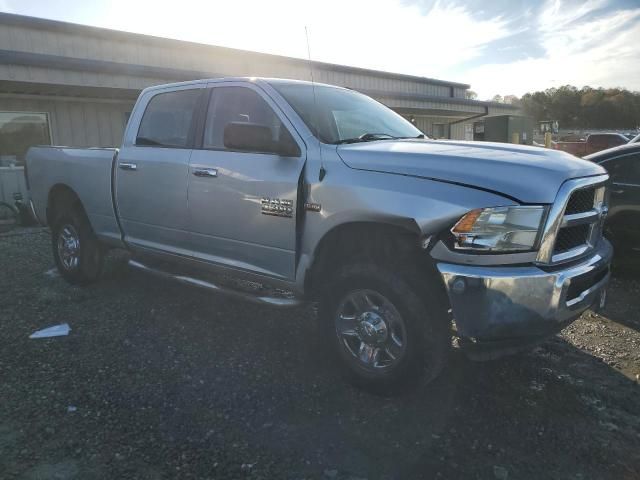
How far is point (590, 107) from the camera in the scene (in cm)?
7625

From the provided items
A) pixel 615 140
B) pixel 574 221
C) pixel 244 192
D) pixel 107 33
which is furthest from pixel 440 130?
pixel 574 221

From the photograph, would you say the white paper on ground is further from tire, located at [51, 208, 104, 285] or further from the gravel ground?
tire, located at [51, 208, 104, 285]

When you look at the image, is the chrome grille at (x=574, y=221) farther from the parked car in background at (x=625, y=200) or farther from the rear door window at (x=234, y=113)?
the parked car in background at (x=625, y=200)

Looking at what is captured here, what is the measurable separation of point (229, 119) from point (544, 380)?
3.05 metres

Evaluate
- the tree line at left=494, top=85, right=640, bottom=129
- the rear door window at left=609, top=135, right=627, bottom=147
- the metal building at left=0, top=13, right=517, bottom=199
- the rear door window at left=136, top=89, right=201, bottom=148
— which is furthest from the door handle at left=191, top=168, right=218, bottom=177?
the tree line at left=494, top=85, right=640, bottom=129

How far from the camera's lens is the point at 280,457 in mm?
2621

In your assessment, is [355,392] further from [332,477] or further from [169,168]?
[169,168]

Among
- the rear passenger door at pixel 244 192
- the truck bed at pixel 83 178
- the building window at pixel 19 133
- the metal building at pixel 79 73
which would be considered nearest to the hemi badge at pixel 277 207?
the rear passenger door at pixel 244 192

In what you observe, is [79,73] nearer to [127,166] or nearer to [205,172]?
[127,166]

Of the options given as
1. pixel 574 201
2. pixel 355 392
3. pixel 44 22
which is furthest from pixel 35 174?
pixel 44 22

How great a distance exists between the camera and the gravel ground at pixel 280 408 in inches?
101

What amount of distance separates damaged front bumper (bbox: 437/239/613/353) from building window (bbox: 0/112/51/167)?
38.7ft

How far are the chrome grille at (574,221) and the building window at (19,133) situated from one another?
12.0 metres

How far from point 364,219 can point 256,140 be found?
0.95 m
